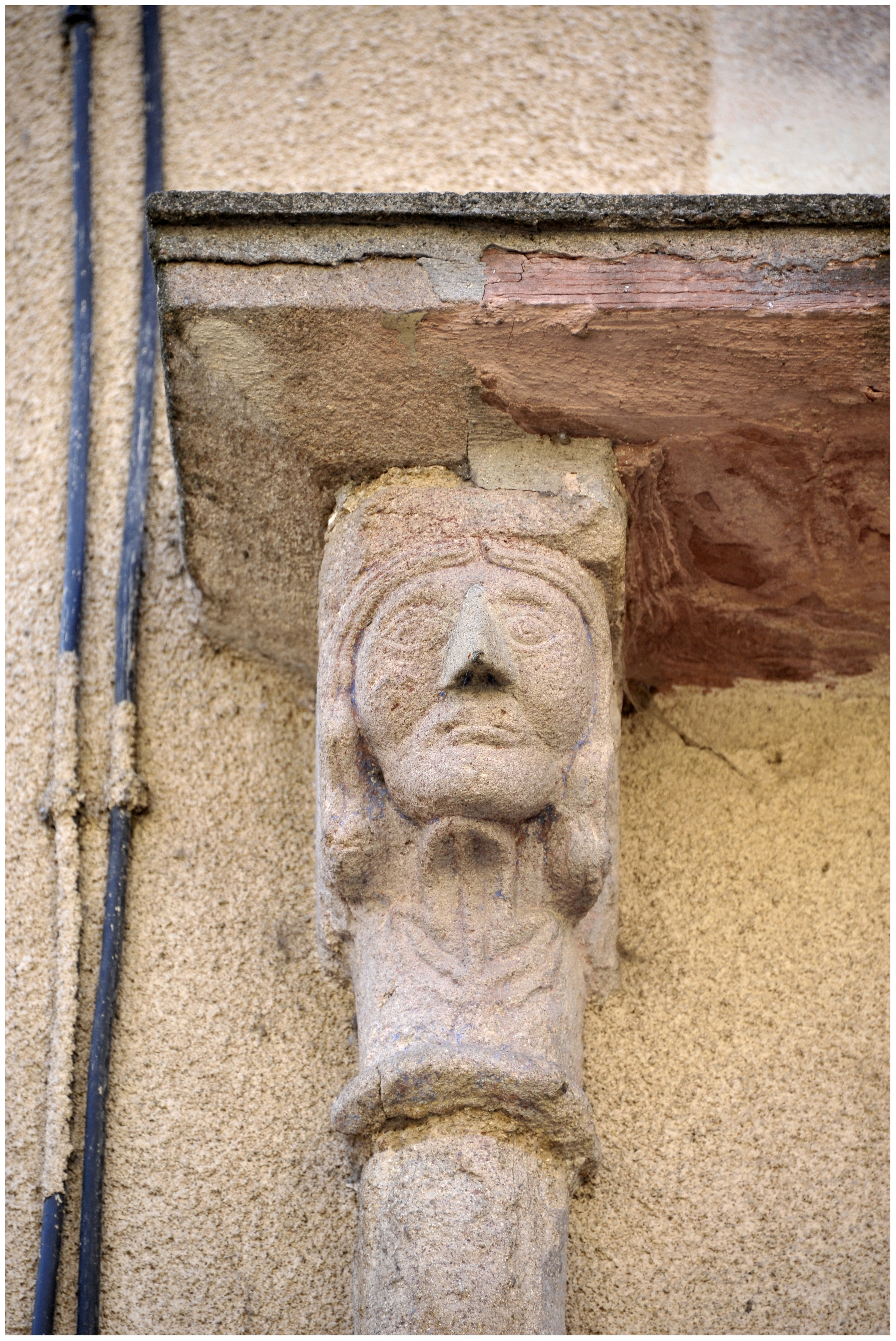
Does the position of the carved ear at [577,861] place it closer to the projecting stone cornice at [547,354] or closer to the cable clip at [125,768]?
the projecting stone cornice at [547,354]

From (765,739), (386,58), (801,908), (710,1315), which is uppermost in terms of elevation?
(386,58)

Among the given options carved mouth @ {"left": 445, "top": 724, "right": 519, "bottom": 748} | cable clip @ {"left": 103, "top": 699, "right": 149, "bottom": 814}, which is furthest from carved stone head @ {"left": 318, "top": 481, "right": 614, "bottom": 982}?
cable clip @ {"left": 103, "top": 699, "right": 149, "bottom": 814}

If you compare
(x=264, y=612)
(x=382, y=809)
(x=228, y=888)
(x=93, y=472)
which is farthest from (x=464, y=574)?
(x=93, y=472)

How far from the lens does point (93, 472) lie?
2.63m

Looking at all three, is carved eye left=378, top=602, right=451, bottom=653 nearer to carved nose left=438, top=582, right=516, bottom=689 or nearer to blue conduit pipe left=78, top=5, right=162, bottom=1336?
carved nose left=438, top=582, right=516, bottom=689

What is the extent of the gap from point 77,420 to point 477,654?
1.18 metres

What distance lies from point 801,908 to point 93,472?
4.66 feet

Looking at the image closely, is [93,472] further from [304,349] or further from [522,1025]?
[522,1025]

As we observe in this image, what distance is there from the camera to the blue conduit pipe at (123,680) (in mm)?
2033

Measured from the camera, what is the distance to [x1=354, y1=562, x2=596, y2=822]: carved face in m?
1.79

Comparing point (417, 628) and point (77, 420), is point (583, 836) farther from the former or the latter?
point (77, 420)

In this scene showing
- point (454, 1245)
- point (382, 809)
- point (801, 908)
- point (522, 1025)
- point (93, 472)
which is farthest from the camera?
point (93, 472)

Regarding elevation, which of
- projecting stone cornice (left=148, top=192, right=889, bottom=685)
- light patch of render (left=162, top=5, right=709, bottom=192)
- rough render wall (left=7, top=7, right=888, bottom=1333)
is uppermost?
light patch of render (left=162, top=5, right=709, bottom=192)

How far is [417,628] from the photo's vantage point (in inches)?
74.4
